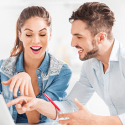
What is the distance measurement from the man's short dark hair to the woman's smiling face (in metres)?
0.22

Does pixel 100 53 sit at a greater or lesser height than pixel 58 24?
lesser

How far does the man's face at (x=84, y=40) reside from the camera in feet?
4.14

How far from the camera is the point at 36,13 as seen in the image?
1364mm

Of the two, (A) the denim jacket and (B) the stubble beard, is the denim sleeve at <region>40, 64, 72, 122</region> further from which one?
(B) the stubble beard

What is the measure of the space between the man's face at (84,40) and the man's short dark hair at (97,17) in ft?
0.09

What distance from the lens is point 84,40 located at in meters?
1.27

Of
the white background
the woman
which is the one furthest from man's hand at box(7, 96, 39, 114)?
the white background

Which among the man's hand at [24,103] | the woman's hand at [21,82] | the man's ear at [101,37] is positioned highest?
the man's ear at [101,37]

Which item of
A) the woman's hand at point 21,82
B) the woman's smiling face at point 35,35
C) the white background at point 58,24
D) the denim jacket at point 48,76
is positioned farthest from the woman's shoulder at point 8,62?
the white background at point 58,24

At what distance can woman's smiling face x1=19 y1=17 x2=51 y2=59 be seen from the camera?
1328 mm

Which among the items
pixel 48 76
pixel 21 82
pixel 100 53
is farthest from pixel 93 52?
pixel 21 82

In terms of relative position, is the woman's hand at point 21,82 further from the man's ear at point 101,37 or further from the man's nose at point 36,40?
the man's ear at point 101,37

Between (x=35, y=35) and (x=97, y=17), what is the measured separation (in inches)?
14.9

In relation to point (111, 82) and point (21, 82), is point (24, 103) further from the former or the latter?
point (111, 82)
